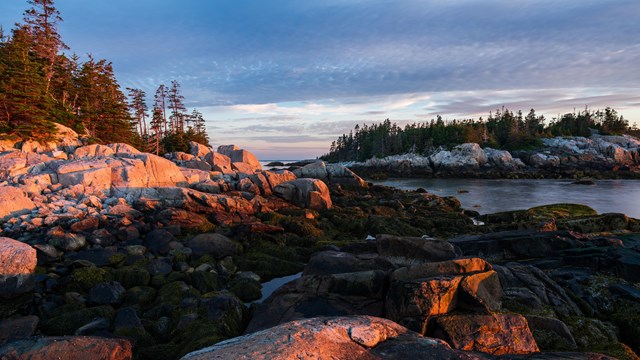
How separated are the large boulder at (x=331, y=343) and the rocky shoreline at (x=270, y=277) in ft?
0.09

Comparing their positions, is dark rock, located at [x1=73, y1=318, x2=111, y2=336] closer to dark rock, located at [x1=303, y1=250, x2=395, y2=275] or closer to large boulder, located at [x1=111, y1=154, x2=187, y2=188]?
dark rock, located at [x1=303, y1=250, x2=395, y2=275]

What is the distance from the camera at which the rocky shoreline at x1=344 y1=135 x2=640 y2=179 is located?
73.8 m

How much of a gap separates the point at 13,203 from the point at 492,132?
12038cm

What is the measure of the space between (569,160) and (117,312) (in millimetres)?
96959

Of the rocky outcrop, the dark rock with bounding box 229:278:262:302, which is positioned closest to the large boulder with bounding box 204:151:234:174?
the rocky outcrop

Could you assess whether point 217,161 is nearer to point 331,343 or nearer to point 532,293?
point 532,293

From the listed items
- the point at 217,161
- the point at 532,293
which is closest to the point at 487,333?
the point at 532,293

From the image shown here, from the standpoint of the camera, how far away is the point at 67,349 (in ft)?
18.8

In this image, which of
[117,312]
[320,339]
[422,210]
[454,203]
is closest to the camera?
[320,339]

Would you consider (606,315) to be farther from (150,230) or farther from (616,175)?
(616,175)

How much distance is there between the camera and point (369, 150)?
130750mm

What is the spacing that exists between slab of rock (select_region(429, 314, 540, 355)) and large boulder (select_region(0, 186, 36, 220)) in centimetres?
2231

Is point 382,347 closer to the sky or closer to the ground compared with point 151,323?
closer to the sky

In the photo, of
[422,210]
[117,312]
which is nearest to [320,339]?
[117,312]
